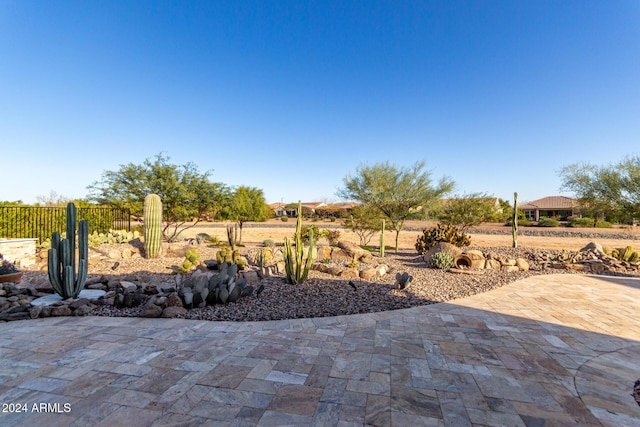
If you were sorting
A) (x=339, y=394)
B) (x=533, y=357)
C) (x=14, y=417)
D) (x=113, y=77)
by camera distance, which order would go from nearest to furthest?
(x=14, y=417) → (x=339, y=394) → (x=533, y=357) → (x=113, y=77)

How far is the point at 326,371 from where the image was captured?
2.84 m

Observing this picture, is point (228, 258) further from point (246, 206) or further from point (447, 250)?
point (246, 206)

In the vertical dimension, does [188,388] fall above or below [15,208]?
below

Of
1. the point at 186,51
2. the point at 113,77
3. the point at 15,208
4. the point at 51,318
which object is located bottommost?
the point at 51,318

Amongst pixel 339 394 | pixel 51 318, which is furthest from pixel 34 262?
pixel 339 394

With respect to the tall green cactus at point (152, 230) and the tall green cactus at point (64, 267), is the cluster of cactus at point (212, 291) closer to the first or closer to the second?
the tall green cactus at point (64, 267)

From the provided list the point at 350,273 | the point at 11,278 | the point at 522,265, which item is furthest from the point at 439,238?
the point at 11,278

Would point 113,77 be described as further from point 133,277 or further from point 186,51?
point 133,277

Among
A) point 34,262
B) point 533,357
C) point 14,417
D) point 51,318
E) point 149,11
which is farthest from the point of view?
point 149,11

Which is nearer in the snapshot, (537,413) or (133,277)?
(537,413)

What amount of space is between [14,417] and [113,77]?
38.5 feet

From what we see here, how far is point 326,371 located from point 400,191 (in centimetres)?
1330

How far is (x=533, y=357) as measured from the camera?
324cm

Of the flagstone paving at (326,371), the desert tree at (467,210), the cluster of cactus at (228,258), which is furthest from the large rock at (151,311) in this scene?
the desert tree at (467,210)
